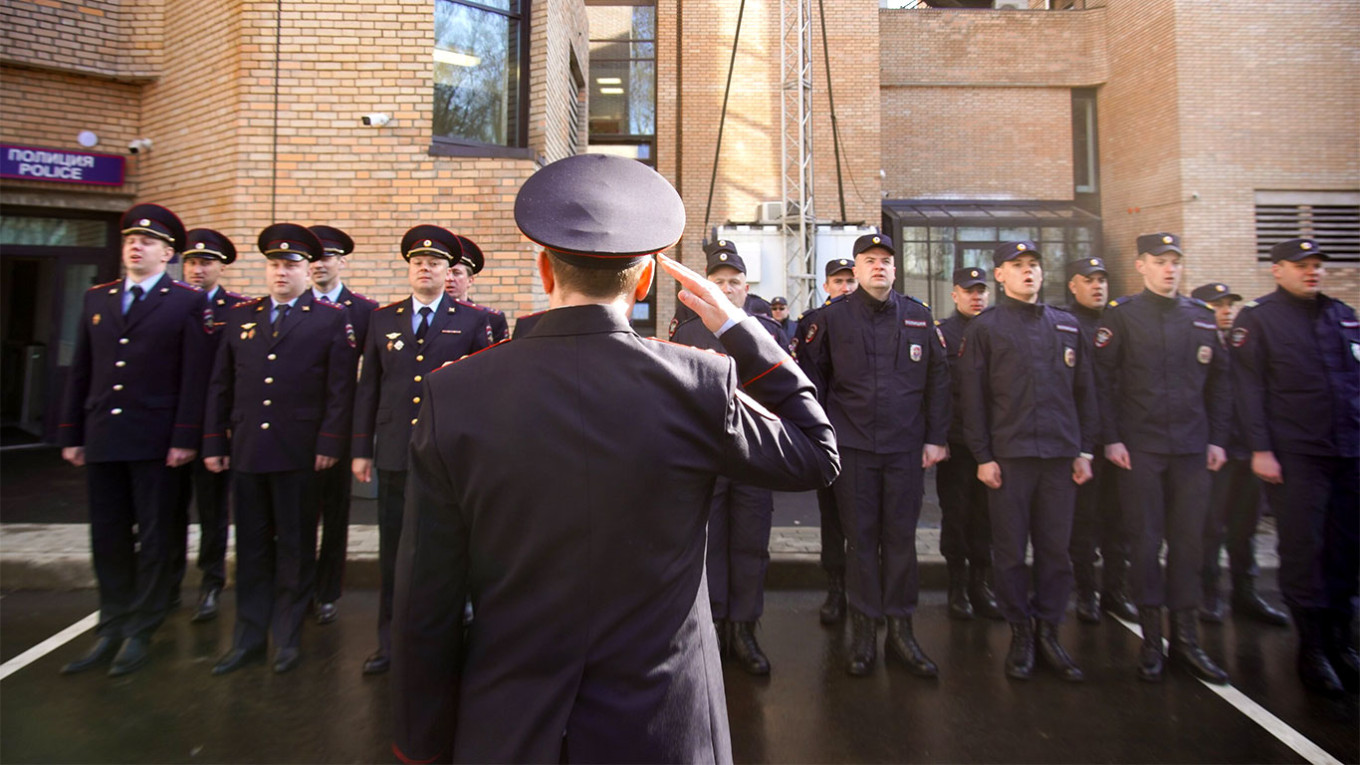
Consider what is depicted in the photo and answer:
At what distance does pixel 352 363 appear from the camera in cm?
414

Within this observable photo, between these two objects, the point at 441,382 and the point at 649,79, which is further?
the point at 649,79

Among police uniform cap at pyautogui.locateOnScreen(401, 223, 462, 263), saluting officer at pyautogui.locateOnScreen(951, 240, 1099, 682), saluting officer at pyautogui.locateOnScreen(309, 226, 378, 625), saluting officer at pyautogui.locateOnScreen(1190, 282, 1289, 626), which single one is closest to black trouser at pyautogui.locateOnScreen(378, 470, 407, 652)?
saluting officer at pyautogui.locateOnScreen(309, 226, 378, 625)

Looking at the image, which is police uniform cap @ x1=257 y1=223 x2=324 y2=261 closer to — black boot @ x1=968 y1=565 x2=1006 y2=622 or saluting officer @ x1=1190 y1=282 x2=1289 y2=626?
black boot @ x1=968 y1=565 x2=1006 y2=622

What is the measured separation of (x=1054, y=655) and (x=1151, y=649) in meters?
0.52

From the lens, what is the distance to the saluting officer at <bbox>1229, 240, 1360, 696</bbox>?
12.0 ft

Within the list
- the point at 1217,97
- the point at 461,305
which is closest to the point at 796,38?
the point at 1217,97

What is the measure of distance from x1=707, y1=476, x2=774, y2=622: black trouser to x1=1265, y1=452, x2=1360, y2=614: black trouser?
9.26 ft

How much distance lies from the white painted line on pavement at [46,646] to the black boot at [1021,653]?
209 inches

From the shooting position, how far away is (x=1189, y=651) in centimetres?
375

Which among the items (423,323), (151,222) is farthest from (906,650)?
(151,222)

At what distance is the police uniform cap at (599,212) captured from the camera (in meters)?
1.25

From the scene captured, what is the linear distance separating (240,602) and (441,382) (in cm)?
342

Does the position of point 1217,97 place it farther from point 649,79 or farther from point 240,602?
point 240,602

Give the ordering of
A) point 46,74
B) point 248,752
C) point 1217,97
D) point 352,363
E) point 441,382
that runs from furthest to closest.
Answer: point 1217,97 < point 46,74 < point 352,363 < point 248,752 < point 441,382
